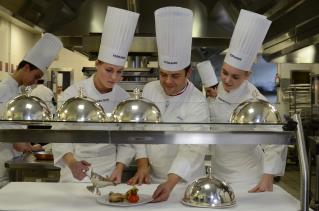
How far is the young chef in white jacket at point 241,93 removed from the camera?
6.87ft

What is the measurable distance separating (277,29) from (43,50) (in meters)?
1.41

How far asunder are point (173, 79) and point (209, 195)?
688 millimetres

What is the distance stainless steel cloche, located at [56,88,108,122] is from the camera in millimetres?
1489

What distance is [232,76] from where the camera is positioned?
2.14 metres

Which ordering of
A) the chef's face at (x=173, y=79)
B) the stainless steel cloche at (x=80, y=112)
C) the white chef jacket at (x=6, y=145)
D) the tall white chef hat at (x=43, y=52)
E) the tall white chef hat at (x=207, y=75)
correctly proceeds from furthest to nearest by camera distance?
the tall white chef hat at (x=207, y=75) → the tall white chef hat at (x=43, y=52) → the white chef jacket at (x=6, y=145) → the chef's face at (x=173, y=79) → the stainless steel cloche at (x=80, y=112)

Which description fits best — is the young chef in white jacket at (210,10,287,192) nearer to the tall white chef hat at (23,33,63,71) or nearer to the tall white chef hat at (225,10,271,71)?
the tall white chef hat at (225,10,271,71)

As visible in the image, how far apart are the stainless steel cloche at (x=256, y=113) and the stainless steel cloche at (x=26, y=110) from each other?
62cm

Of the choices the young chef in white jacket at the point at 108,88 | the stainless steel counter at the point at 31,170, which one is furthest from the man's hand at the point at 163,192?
the stainless steel counter at the point at 31,170

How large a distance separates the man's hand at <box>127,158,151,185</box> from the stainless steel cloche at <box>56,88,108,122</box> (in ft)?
1.63

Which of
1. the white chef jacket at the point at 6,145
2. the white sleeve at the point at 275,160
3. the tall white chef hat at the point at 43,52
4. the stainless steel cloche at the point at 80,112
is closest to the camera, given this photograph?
the stainless steel cloche at the point at 80,112

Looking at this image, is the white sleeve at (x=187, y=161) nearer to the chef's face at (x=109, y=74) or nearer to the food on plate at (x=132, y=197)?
the food on plate at (x=132, y=197)

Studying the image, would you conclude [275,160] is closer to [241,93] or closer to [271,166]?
[271,166]

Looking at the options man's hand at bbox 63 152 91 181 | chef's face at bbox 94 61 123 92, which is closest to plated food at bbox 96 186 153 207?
man's hand at bbox 63 152 91 181

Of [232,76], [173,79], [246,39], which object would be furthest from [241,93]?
[173,79]
